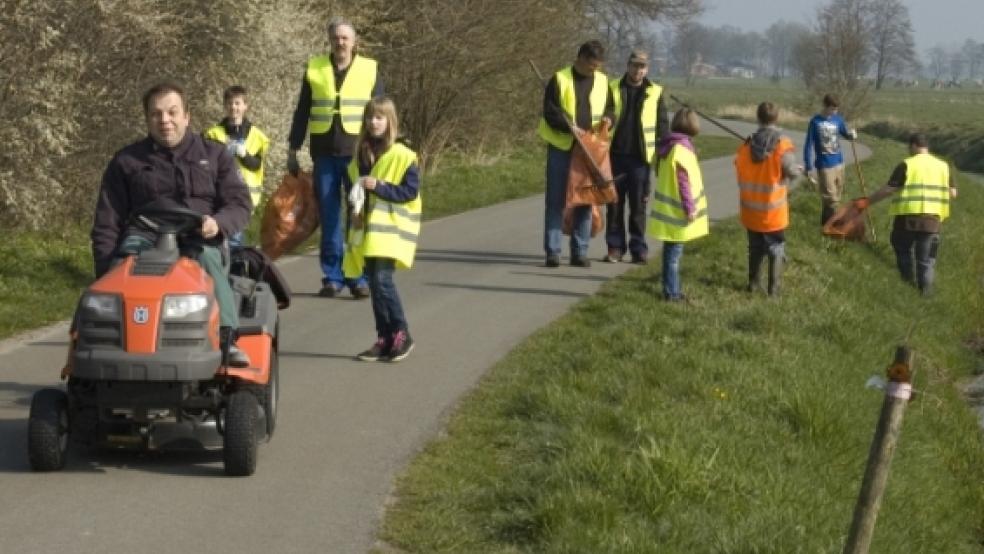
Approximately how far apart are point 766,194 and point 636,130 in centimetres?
177

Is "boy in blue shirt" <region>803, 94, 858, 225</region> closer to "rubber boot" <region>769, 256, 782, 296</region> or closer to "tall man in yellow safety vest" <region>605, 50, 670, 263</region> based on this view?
"tall man in yellow safety vest" <region>605, 50, 670, 263</region>

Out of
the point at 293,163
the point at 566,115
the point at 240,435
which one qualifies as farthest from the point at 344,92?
the point at 240,435

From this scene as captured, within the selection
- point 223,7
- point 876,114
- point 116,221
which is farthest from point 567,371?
point 876,114

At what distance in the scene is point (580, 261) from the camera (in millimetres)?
15719

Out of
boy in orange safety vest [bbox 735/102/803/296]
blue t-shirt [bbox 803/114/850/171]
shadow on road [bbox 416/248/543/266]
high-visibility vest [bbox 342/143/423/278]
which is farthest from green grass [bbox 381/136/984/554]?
blue t-shirt [bbox 803/114/850/171]

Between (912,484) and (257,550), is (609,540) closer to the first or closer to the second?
(257,550)

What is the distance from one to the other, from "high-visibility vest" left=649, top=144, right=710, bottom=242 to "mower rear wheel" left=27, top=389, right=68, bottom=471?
655cm

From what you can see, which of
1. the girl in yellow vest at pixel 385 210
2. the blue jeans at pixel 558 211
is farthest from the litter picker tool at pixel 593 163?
the girl in yellow vest at pixel 385 210

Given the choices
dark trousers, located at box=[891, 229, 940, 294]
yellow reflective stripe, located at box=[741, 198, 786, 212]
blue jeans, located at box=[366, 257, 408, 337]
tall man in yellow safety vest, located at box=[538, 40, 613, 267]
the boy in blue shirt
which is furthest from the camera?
the boy in blue shirt

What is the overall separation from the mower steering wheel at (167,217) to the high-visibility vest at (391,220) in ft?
7.96

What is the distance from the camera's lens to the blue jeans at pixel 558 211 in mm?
15383

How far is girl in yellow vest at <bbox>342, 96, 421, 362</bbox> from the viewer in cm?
1052

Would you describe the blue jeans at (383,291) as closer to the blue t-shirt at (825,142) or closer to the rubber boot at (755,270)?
the rubber boot at (755,270)

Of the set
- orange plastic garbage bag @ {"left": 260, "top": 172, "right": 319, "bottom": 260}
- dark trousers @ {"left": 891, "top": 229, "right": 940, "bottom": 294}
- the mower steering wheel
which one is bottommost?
dark trousers @ {"left": 891, "top": 229, "right": 940, "bottom": 294}
